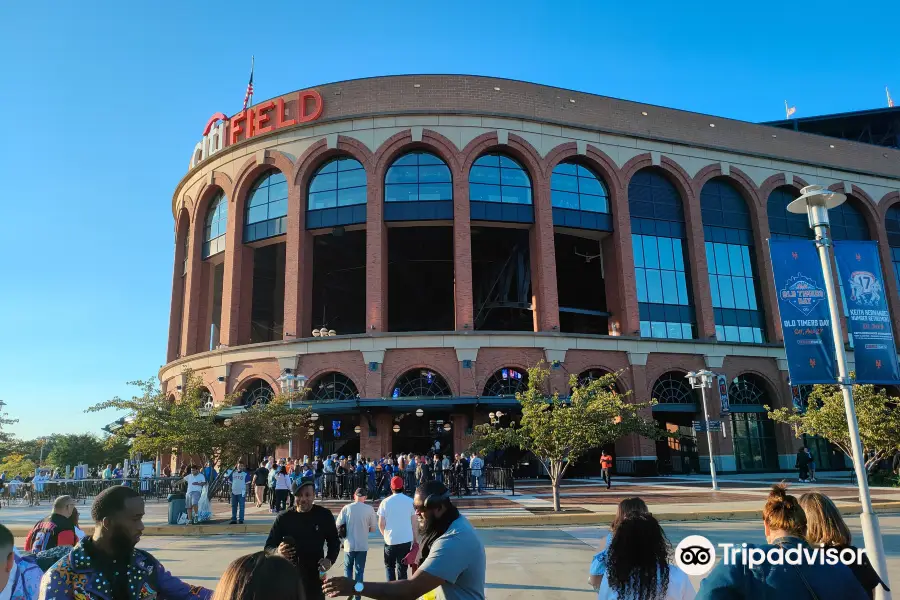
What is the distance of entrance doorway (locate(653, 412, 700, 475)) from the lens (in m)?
35.5

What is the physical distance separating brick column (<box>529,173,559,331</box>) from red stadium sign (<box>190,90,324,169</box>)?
13408mm

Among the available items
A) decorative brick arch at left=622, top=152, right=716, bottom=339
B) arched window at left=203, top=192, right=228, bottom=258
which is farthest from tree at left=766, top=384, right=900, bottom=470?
arched window at left=203, top=192, right=228, bottom=258

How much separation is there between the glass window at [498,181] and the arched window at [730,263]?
12252 millimetres

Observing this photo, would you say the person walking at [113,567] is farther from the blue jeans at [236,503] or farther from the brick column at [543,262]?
the brick column at [543,262]

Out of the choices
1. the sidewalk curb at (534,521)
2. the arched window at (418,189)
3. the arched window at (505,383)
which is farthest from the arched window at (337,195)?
the sidewalk curb at (534,521)

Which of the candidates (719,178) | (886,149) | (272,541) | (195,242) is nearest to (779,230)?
(719,178)

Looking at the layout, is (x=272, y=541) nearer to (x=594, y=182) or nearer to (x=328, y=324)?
(x=594, y=182)

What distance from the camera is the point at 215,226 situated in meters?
39.7

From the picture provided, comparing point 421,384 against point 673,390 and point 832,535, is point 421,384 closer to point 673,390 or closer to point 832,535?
point 673,390

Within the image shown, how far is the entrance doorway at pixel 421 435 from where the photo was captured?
1375 inches

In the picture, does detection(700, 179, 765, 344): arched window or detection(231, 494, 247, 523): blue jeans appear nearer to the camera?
detection(231, 494, 247, 523): blue jeans

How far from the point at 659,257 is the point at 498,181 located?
35.6 ft

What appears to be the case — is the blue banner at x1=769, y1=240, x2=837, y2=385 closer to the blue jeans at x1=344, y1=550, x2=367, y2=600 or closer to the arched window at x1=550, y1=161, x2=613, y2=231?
the blue jeans at x1=344, y1=550, x2=367, y2=600

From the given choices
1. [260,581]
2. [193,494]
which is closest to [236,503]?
[193,494]
